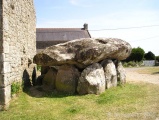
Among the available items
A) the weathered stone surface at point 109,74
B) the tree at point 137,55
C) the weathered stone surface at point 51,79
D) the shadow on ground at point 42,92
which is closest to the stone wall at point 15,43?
the shadow on ground at point 42,92

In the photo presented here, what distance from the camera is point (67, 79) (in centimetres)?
970

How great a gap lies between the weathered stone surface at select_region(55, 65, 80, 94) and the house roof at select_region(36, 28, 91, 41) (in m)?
21.5

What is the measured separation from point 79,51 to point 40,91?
2350mm

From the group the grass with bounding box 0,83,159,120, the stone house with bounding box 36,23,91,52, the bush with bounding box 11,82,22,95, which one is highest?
the stone house with bounding box 36,23,91,52

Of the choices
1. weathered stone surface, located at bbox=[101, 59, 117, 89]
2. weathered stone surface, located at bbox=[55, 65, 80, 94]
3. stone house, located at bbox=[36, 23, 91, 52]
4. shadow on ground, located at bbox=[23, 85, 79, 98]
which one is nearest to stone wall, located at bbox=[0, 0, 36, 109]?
shadow on ground, located at bbox=[23, 85, 79, 98]

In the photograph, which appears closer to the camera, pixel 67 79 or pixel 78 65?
pixel 67 79

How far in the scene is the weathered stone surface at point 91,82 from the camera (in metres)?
9.32

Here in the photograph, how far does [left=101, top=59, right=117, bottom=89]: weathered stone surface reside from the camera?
1053 cm

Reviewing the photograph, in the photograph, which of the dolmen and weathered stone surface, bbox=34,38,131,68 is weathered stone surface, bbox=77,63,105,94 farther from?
weathered stone surface, bbox=34,38,131,68

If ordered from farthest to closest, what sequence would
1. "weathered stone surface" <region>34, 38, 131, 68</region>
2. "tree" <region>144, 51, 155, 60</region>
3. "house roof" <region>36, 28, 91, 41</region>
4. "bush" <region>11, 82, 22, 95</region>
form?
"tree" <region>144, 51, 155, 60</region> < "house roof" <region>36, 28, 91, 41</region> < "weathered stone surface" <region>34, 38, 131, 68</region> < "bush" <region>11, 82, 22, 95</region>

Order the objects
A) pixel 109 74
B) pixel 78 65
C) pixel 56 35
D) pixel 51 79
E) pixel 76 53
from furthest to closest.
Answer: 1. pixel 56 35
2. pixel 109 74
3. pixel 51 79
4. pixel 78 65
5. pixel 76 53

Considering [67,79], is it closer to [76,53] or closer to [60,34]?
[76,53]

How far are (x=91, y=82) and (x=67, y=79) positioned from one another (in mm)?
1051

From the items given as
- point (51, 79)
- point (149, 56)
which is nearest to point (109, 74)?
point (51, 79)
